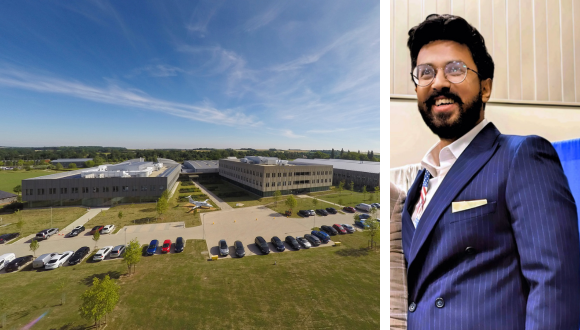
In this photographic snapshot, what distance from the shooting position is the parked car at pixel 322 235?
278cm

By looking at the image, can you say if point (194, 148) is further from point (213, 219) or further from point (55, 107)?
point (55, 107)

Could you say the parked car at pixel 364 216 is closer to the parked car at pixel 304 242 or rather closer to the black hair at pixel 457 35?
the parked car at pixel 304 242

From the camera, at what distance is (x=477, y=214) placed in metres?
0.77

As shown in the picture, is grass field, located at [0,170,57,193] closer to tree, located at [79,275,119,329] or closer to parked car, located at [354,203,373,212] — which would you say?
tree, located at [79,275,119,329]

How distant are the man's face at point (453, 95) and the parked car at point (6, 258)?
330 centimetres

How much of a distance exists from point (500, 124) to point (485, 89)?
20 centimetres

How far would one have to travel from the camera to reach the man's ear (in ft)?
3.22

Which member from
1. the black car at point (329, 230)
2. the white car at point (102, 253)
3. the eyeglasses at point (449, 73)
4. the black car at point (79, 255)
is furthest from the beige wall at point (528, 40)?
the black car at point (79, 255)

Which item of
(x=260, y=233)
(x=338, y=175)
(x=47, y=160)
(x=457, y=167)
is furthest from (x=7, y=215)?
(x=338, y=175)

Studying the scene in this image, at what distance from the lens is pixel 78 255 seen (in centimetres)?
198

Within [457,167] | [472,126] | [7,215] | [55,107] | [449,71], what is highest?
[55,107]

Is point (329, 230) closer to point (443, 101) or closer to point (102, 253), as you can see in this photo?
point (443, 101)

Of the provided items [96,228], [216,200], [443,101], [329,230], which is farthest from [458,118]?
[96,228]

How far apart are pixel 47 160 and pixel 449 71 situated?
3.72 metres
